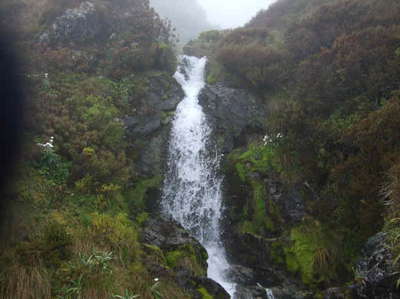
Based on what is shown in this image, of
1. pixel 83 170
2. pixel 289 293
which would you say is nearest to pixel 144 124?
pixel 83 170

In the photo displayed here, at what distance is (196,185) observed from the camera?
37.9ft

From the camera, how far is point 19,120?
8656mm

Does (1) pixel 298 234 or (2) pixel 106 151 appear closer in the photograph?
(1) pixel 298 234

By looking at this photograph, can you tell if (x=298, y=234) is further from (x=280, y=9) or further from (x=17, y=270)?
(x=280, y=9)

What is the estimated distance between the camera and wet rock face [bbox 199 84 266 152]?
12.8 metres

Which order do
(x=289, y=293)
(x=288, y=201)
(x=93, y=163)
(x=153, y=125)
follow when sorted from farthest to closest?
(x=153, y=125) → (x=288, y=201) → (x=93, y=163) → (x=289, y=293)

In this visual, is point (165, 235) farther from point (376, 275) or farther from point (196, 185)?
point (376, 275)

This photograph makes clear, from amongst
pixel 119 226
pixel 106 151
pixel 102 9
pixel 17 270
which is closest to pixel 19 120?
pixel 106 151

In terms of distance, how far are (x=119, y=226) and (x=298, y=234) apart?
199 inches

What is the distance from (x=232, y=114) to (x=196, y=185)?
398cm

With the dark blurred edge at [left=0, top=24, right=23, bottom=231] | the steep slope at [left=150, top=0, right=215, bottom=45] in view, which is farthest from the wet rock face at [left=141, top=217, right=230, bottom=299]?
the steep slope at [left=150, top=0, right=215, bottom=45]

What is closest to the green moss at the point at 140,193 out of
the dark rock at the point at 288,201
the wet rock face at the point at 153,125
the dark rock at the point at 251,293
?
the wet rock face at the point at 153,125

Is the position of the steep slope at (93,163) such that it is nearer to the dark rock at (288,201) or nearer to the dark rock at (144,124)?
the dark rock at (144,124)

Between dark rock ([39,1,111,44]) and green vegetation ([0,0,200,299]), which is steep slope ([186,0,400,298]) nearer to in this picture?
A: green vegetation ([0,0,200,299])
